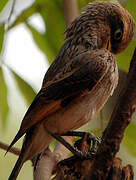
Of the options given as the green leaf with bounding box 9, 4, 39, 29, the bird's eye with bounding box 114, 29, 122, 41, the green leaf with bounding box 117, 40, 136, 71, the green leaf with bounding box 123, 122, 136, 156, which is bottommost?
the green leaf with bounding box 123, 122, 136, 156

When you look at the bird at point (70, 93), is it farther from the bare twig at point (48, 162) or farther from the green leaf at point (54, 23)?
the green leaf at point (54, 23)

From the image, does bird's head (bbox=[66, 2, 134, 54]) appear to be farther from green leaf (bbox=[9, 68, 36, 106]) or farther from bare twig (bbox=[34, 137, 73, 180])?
bare twig (bbox=[34, 137, 73, 180])

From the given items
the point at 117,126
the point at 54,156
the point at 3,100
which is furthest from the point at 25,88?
the point at 117,126

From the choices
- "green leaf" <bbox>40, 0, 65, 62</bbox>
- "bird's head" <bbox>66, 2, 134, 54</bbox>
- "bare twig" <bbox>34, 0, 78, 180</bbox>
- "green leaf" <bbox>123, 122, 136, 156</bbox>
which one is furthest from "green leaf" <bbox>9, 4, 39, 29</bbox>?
→ "green leaf" <bbox>123, 122, 136, 156</bbox>

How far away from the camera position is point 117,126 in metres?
1.67

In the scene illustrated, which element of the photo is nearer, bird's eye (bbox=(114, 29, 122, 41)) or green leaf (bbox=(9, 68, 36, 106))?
bird's eye (bbox=(114, 29, 122, 41))

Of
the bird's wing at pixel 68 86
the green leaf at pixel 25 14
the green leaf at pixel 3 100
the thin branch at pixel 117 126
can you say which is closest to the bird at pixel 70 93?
the bird's wing at pixel 68 86

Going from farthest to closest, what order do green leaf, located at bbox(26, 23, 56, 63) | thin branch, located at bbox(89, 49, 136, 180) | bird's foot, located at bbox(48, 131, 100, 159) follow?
green leaf, located at bbox(26, 23, 56, 63), bird's foot, located at bbox(48, 131, 100, 159), thin branch, located at bbox(89, 49, 136, 180)

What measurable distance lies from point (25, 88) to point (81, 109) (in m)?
0.53

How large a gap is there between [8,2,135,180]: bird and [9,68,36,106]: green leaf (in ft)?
0.84

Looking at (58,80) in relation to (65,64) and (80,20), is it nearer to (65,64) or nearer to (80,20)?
(65,64)

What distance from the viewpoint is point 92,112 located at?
2.56 m

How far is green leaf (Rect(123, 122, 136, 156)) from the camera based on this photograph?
2689 millimetres

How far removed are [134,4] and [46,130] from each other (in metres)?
0.84
